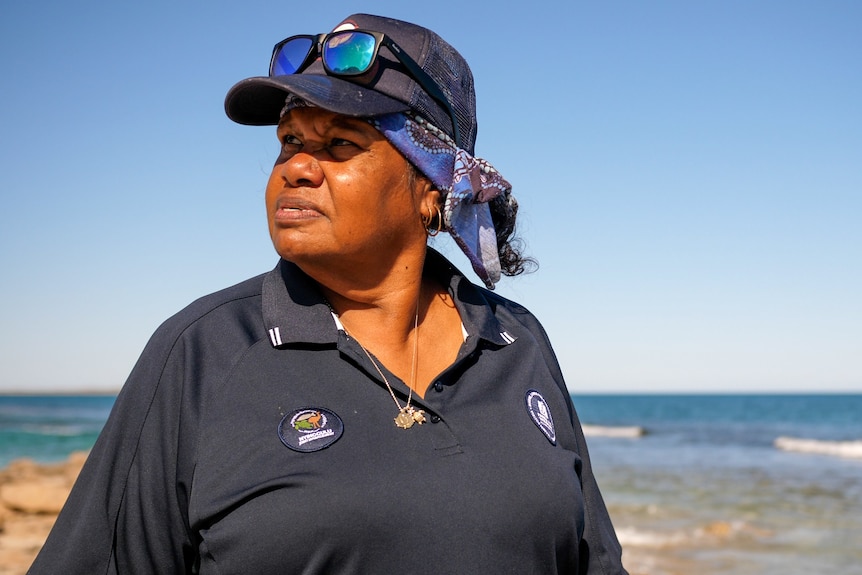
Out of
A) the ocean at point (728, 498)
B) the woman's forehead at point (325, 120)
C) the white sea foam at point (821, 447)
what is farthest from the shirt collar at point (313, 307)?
the white sea foam at point (821, 447)

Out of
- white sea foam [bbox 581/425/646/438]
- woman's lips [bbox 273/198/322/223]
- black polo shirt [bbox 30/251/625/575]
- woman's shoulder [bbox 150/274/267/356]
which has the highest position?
woman's lips [bbox 273/198/322/223]

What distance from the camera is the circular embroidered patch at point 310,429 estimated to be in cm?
184

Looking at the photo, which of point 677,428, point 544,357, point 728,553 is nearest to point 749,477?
point 728,553

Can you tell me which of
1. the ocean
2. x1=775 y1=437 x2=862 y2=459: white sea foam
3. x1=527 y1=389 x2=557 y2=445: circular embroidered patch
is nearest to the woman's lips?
x1=527 y1=389 x2=557 y2=445: circular embroidered patch

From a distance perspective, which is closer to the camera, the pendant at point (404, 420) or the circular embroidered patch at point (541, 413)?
the pendant at point (404, 420)

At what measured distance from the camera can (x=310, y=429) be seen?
1871 millimetres

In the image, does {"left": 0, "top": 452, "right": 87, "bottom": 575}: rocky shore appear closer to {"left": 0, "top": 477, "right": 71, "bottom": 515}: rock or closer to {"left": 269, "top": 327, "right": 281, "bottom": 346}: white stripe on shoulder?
{"left": 0, "top": 477, "right": 71, "bottom": 515}: rock

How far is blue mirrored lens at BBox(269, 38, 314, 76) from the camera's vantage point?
2.20 metres

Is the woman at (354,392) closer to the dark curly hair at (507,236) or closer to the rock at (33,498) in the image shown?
the dark curly hair at (507,236)

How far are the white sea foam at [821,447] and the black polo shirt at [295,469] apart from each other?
24.8m

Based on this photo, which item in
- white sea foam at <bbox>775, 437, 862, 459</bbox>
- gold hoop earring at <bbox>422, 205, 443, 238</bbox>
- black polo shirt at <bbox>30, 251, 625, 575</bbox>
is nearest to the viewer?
black polo shirt at <bbox>30, 251, 625, 575</bbox>

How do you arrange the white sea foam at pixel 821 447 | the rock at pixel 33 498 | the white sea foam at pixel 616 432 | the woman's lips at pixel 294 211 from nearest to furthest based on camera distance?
the woman's lips at pixel 294 211
the rock at pixel 33 498
the white sea foam at pixel 821 447
the white sea foam at pixel 616 432

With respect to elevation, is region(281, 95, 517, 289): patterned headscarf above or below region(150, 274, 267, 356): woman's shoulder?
above

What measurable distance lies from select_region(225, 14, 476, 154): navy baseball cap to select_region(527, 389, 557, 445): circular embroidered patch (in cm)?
70
